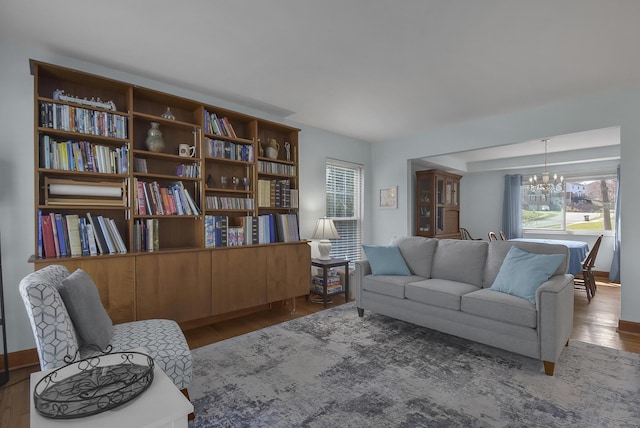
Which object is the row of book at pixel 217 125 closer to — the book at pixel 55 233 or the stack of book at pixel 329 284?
the book at pixel 55 233

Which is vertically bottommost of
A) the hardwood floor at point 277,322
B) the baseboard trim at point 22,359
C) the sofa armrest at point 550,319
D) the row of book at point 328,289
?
the hardwood floor at point 277,322

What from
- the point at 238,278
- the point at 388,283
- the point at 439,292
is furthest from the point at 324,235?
the point at 439,292

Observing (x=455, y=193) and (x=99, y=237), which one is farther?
(x=455, y=193)

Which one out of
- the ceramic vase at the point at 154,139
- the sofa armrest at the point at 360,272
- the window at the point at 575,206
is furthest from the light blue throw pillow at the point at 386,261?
the window at the point at 575,206

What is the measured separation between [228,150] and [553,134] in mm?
3779

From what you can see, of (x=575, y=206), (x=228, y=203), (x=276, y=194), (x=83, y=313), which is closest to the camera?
(x=83, y=313)

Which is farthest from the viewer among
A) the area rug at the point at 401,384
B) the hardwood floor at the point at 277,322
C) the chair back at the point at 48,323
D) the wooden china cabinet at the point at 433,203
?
the wooden china cabinet at the point at 433,203

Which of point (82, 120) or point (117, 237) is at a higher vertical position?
point (82, 120)

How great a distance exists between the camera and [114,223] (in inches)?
106

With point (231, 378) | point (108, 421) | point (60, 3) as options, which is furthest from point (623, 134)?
point (60, 3)

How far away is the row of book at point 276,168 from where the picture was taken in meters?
3.76

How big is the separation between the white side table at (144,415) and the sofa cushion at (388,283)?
2429 mm

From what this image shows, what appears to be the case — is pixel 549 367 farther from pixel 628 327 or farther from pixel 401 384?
pixel 628 327

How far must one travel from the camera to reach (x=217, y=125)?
3.34 metres
